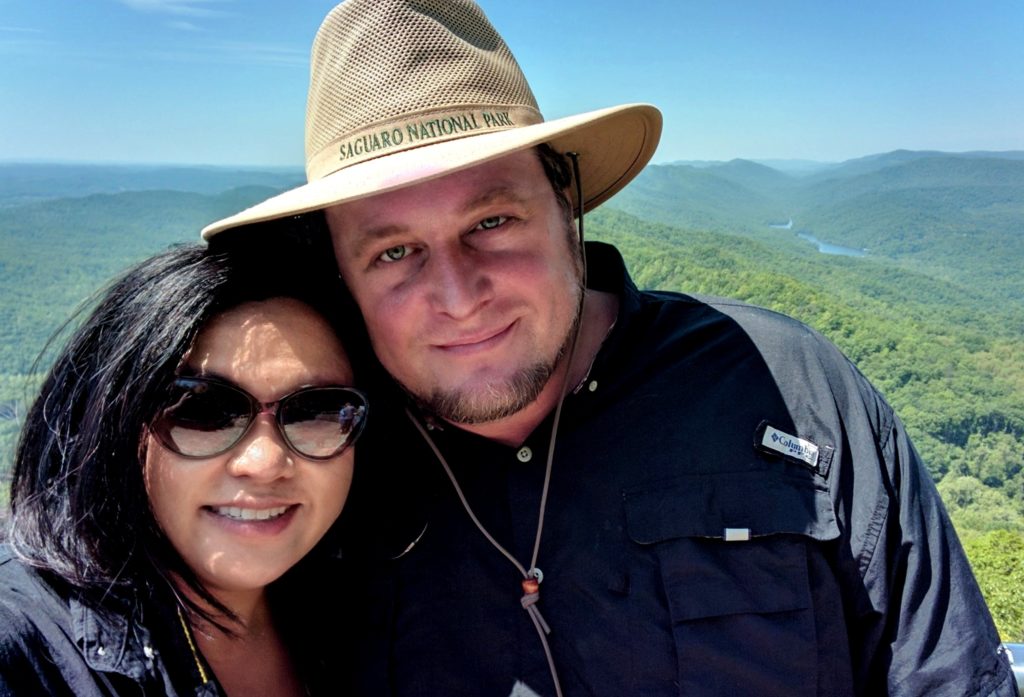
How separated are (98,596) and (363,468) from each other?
2.60 ft

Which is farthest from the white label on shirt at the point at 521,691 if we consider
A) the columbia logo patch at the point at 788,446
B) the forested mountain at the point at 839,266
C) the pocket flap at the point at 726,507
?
the forested mountain at the point at 839,266

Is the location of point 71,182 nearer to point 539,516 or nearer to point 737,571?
point 539,516

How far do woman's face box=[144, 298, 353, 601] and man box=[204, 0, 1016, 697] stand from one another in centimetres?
27

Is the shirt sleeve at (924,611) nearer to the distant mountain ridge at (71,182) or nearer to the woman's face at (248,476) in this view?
the woman's face at (248,476)

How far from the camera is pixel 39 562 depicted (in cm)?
168

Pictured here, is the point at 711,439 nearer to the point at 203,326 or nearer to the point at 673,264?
the point at 203,326

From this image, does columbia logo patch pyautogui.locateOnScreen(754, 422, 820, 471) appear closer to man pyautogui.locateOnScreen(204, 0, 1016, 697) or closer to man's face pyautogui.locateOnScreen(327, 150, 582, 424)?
man pyautogui.locateOnScreen(204, 0, 1016, 697)

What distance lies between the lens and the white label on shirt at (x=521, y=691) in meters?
1.87

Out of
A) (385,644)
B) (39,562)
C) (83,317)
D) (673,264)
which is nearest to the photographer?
(39,562)

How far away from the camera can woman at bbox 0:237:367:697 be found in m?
1.70

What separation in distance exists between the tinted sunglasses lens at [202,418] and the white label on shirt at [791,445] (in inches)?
55.8

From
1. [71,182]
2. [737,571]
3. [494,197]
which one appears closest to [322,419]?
[494,197]

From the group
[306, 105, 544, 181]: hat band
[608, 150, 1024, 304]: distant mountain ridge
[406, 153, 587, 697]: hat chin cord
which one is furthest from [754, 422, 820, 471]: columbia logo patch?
[608, 150, 1024, 304]: distant mountain ridge

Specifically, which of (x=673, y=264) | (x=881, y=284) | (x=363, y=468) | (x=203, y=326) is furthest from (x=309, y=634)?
(x=881, y=284)
